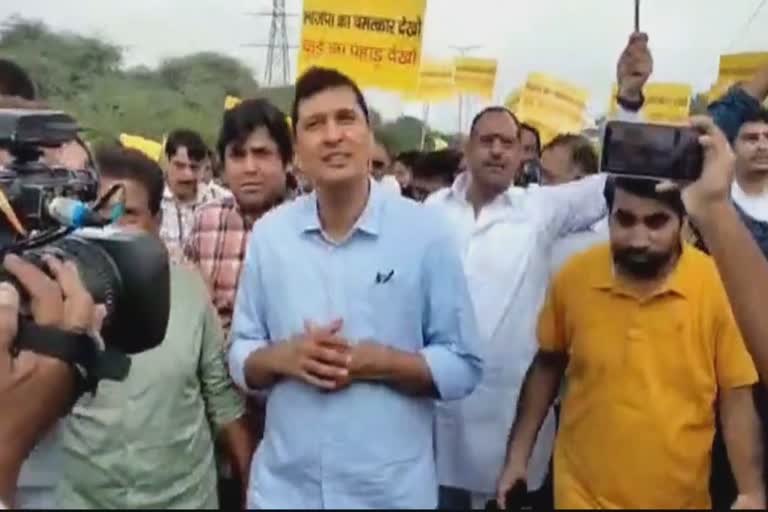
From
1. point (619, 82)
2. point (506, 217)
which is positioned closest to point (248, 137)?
point (506, 217)

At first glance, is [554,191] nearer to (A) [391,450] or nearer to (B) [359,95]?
(B) [359,95]

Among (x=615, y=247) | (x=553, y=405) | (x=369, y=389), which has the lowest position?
(x=553, y=405)

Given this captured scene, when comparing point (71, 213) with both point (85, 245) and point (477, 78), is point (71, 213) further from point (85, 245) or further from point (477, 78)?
point (477, 78)

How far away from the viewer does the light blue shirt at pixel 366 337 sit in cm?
359

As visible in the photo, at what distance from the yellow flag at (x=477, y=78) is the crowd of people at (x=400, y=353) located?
10.5 m

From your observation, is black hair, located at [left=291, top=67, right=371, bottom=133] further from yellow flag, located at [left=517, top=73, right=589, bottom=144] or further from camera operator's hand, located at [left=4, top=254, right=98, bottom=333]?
yellow flag, located at [left=517, top=73, right=589, bottom=144]

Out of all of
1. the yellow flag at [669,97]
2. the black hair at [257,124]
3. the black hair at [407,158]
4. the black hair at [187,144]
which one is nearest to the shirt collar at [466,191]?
the black hair at [257,124]

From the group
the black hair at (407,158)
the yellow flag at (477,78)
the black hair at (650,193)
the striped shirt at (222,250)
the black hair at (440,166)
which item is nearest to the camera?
the black hair at (650,193)

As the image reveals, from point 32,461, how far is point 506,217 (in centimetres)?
164

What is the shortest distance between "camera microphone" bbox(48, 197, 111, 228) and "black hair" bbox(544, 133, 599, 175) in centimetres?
552

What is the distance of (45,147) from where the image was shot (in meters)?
2.67

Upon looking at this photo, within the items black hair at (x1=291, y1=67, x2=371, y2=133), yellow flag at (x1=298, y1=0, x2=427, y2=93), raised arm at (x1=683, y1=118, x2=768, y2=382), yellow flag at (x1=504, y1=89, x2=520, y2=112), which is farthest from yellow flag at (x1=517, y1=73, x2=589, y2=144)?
raised arm at (x1=683, y1=118, x2=768, y2=382)

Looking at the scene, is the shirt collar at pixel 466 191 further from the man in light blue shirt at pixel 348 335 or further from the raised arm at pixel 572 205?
the man in light blue shirt at pixel 348 335

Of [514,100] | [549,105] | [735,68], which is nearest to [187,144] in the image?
[735,68]
